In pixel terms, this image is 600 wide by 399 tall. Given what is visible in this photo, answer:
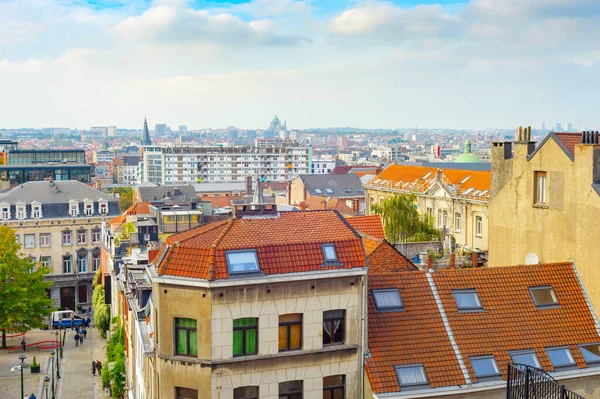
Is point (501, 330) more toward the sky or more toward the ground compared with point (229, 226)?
more toward the ground

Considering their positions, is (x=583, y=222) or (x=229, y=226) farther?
(x=583, y=222)

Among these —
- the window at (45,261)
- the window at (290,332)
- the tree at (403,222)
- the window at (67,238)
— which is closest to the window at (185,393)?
the window at (290,332)

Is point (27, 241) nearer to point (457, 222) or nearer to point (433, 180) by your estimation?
point (433, 180)

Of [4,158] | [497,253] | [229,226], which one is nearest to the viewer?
[229,226]

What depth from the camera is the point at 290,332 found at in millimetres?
26516

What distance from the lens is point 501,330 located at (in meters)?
29.4

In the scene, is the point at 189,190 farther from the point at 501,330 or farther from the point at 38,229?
the point at 501,330

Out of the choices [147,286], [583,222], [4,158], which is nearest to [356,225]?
[147,286]

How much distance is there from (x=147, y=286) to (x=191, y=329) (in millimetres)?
15755

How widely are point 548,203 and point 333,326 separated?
40.8ft

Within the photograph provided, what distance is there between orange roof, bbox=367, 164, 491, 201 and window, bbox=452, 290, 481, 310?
2389 inches

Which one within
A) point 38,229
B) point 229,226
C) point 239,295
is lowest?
point 38,229

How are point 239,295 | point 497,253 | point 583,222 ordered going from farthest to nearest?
1. point 497,253
2. point 583,222
3. point 239,295

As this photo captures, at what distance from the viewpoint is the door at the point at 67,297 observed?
9606 cm
